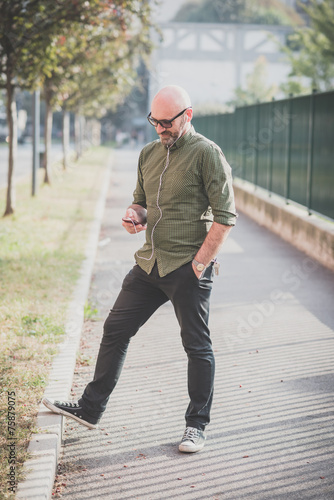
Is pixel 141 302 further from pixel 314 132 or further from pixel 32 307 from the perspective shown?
pixel 314 132

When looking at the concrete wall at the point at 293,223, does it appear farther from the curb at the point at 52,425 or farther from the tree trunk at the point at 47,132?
the tree trunk at the point at 47,132

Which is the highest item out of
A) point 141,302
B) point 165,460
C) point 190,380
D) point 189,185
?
point 189,185

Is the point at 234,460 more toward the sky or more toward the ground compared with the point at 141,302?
more toward the ground

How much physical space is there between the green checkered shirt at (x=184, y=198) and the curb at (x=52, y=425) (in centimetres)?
111

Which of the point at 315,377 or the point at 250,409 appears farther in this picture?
the point at 315,377

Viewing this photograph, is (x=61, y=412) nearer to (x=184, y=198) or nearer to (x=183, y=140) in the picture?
(x=184, y=198)

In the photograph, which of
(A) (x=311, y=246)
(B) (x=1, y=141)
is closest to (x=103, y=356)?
(A) (x=311, y=246)

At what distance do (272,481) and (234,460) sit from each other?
1.04 feet

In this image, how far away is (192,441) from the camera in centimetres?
418

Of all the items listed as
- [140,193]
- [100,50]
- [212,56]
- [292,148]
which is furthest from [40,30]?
[212,56]

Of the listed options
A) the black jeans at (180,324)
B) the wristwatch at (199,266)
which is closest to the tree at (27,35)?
the black jeans at (180,324)

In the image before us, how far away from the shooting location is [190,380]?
421cm

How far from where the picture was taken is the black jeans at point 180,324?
160 inches

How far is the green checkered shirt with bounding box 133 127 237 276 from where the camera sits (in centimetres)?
390
